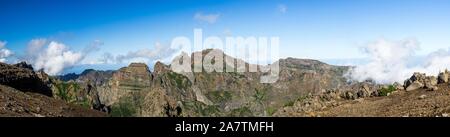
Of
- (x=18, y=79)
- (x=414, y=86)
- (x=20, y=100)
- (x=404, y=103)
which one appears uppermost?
(x=18, y=79)

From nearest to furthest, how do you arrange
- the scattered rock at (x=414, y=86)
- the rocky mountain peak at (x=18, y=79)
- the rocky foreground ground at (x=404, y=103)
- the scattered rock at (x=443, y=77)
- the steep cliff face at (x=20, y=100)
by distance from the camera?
the rocky foreground ground at (x=404, y=103), the steep cliff face at (x=20, y=100), the scattered rock at (x=443, y=77), the scattered rock at (x=414, y=86), the rocky mountain peak at (x=18, y=79)

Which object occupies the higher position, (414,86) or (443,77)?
(443,77)

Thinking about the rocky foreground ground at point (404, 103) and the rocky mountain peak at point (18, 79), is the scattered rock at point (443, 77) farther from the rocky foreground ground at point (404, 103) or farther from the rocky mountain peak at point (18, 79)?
the rocky mountain peak at point (18, 79)

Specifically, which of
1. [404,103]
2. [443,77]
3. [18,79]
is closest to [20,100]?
[18,79]

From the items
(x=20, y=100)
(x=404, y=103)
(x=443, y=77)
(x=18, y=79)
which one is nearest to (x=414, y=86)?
(x=443, y=77)

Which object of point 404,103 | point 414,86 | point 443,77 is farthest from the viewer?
point 414,86

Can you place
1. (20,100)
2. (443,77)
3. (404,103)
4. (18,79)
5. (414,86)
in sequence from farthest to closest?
(18,79) < (414,86) < (20,100) < (443,77) < (404,103)

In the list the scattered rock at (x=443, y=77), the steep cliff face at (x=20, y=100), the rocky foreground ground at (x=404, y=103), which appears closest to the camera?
the rocky foreground ground at (x=404, y=103)

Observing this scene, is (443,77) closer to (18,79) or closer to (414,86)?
(414,86)

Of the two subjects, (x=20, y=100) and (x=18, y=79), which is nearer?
(x=20, y=100)

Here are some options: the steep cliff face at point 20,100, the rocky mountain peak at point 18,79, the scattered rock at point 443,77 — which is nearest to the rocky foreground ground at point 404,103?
the scattered rock at point 443,77

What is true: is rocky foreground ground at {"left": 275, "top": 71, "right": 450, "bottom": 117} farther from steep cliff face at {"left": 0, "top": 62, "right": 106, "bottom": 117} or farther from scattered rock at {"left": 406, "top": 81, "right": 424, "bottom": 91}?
steep cliff face at {"left": 0, "top": 62, "right": 106, "bottom": 117}
